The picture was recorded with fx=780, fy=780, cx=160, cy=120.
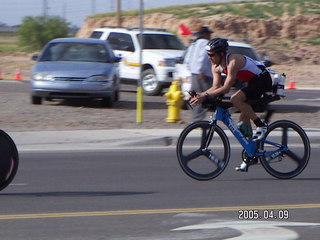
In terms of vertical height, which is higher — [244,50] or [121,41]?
[244,50]

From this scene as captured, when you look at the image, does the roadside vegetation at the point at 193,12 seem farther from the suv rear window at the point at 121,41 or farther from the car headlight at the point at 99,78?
the car headlight at the point at 99,78

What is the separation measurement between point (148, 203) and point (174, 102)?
23.3 feet

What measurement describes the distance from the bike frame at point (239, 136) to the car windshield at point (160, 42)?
13.4 meters

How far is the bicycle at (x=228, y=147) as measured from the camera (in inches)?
369

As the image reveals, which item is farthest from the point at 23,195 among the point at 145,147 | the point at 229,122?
the point at 145,147

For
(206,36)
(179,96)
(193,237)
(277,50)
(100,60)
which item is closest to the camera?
(193,237)

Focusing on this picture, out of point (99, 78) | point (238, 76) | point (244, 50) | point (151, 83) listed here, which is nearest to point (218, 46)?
point (238, 76)

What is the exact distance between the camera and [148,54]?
22.0 meters

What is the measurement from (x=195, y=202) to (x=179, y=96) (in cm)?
716

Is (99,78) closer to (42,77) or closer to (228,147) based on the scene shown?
(42,77)

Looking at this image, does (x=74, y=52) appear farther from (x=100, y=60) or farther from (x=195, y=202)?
(x=195, y=202)

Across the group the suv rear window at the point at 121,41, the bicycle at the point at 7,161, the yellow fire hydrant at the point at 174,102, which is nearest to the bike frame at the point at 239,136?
the bicycle at the point at 7,161

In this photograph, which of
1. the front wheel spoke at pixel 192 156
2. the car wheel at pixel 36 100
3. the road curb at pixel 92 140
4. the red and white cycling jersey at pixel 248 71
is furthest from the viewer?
the car wheel at pixel 36 100

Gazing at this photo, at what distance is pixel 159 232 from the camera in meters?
6.87
